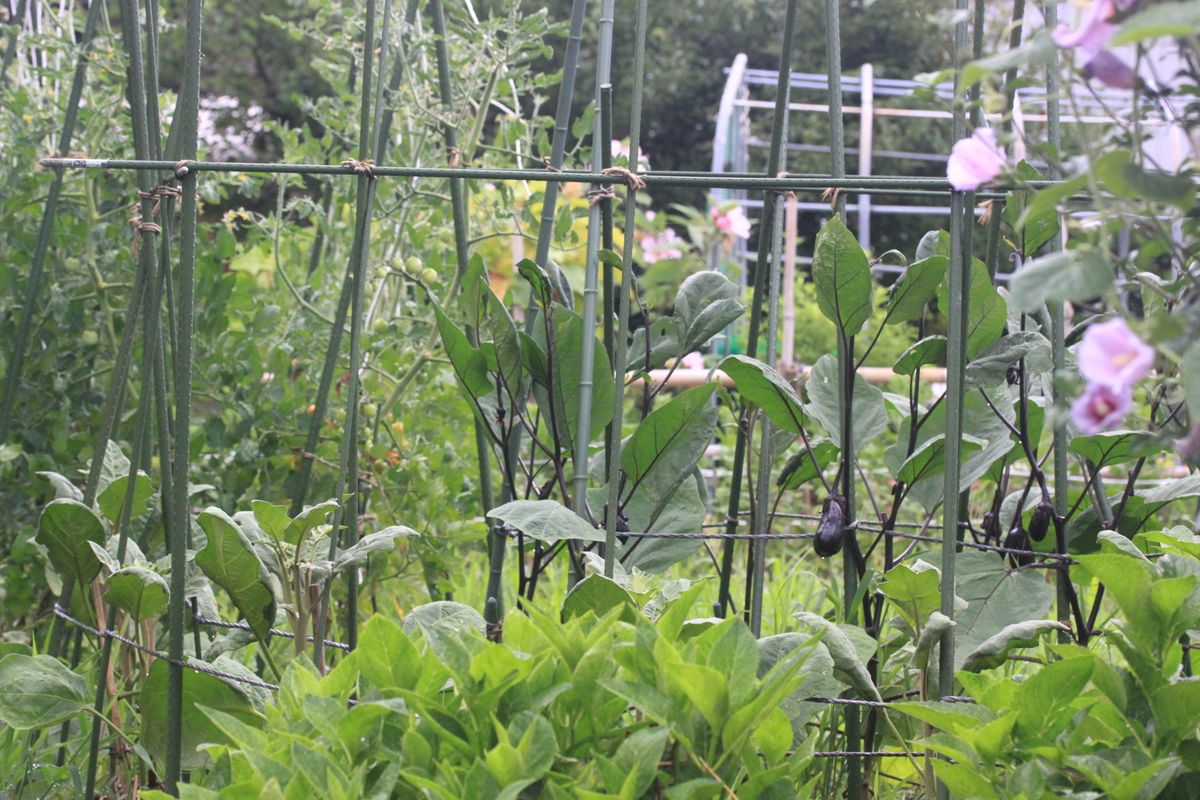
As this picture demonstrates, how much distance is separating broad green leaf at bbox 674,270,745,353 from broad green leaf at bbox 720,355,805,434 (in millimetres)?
125

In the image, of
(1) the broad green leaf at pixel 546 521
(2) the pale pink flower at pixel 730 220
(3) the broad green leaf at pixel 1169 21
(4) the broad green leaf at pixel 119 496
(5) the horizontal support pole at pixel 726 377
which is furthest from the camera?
(2) the pale pink flower at pixel 730 220

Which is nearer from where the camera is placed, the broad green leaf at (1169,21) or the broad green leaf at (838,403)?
the broad green leaf at (1169,21)

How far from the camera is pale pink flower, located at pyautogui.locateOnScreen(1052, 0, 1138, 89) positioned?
0.64m

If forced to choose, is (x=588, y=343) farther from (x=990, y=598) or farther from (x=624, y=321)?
(x=990, y=598)

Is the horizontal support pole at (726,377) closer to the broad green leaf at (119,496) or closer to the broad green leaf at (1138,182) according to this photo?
the broad green leaf at (119,496)

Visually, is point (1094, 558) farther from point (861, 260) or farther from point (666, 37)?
point (666, 37)

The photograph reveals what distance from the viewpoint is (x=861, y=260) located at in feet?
3.92

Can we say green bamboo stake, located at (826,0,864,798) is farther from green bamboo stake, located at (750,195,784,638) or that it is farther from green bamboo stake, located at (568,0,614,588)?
Result: green bamboo stake, located at (568,0,614,588)

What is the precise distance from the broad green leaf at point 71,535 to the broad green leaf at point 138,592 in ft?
0.17

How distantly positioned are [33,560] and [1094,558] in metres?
1.67

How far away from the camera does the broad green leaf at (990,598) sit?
1.21 meters

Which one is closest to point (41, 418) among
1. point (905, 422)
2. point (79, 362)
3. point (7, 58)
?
point (79, 362)

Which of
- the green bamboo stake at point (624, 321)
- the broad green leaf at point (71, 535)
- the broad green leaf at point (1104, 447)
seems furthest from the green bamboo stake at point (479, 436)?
the broad green leaf at point (1104, 447)

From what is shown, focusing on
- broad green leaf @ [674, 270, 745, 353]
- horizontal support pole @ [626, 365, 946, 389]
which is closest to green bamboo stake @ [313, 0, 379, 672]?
broad green leaf @ [674, 270, 745, 353]
